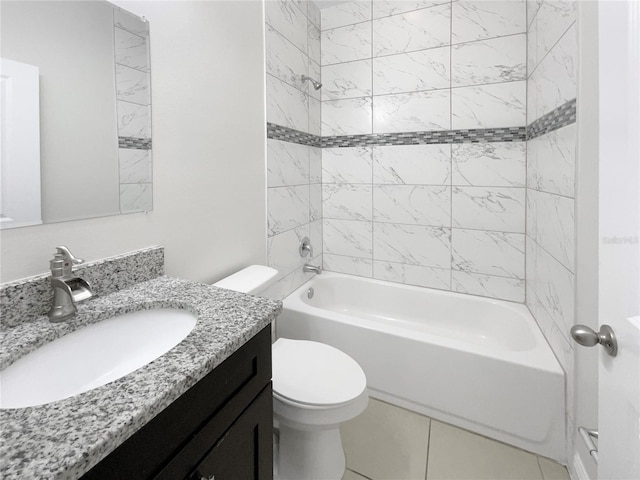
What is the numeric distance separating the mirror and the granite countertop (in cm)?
32

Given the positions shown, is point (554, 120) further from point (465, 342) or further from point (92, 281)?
point (92, 281)

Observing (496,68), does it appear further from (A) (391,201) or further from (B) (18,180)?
(B) (18,180)

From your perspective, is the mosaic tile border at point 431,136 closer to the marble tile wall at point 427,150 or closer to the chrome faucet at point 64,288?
the marble tile wall at point 427,150

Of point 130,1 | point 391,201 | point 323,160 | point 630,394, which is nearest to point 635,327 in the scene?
point 630,394

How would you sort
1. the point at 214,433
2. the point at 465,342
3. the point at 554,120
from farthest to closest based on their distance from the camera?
the point at 465,342 < the point at 554,120 < the point at 214,433

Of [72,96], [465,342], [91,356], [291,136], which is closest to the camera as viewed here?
[91,356]

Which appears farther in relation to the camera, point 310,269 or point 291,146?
point 310,269

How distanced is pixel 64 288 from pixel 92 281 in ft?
0.50

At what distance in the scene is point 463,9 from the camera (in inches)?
81.7

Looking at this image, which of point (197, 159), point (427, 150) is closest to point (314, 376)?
point (197, 159)

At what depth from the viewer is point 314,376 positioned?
Result: 1.32m

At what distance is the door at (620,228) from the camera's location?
481 millimetres

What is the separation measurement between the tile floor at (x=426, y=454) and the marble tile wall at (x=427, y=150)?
98cm

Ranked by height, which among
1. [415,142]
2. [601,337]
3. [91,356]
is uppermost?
[415,142]
